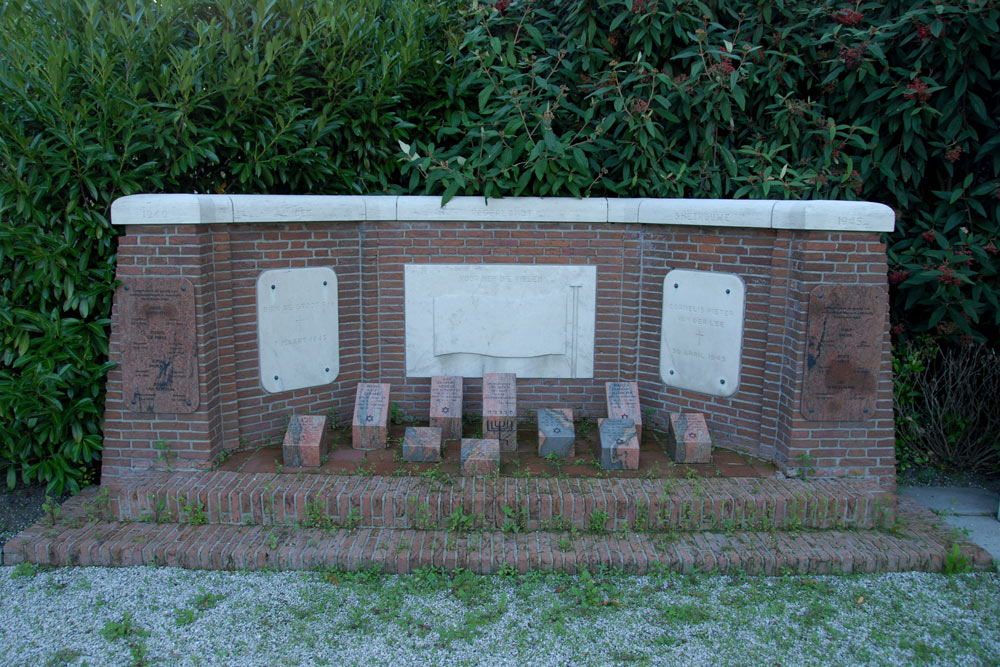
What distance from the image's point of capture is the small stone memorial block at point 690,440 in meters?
4.66

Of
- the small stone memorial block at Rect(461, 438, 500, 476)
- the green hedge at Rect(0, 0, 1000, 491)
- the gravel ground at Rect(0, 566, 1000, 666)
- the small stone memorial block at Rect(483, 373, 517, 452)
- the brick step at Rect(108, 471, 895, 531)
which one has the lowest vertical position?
the gravel ground at Rect(0, 566, 1000, 666)

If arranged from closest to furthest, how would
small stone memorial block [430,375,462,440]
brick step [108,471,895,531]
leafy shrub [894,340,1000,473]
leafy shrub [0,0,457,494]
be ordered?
1. brick step [108,471,895,531]
2. leafy shrub [0,0,457,494]
3. small stone memorial block [430,375,462,440]
4. leafy shrub [894,340,1000,473]

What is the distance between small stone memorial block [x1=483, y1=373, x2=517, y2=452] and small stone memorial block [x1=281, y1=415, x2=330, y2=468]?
1.12m

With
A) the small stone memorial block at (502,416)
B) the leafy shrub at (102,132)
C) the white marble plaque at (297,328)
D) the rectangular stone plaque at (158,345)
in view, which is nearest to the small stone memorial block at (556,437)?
the small stone memorial block at (502,416)

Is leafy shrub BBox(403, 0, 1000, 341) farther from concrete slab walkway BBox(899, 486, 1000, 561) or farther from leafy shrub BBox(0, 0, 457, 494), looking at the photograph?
concrete slab walkway BBox(899, 486, 1000, 561)

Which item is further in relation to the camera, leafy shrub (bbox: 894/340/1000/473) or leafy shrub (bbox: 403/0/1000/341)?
leafy shrub (bbox: 894/340/1000/473)

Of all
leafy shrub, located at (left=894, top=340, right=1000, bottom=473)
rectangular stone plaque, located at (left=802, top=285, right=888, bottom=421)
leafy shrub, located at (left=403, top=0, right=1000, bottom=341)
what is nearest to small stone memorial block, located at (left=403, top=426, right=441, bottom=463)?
leafy shrub, located at (left=403, top=0, right=1000, bottom=341)

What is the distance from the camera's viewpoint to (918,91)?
4.91 meters

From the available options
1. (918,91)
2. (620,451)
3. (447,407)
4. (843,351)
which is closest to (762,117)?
(918,91)

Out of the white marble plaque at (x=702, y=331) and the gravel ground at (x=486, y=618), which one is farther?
the white marble plaque at (x=702, y=331)

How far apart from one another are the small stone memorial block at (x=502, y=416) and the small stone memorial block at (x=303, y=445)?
1117mm

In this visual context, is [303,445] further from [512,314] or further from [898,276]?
[898,276]

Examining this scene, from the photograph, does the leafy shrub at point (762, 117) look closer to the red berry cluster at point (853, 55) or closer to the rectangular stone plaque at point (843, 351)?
the red berry cluster at point (853, 55)

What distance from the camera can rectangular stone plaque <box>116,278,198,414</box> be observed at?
14.3 ft
